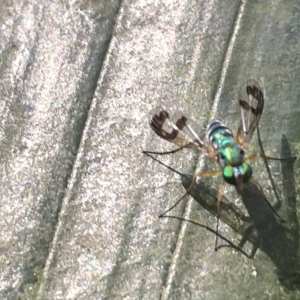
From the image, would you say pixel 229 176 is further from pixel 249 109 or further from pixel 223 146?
pixel 249 109

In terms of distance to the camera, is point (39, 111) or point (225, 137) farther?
point (39, 111)

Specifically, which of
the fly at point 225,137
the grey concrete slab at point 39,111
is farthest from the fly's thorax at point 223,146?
the grey concrete slab at point 39,111

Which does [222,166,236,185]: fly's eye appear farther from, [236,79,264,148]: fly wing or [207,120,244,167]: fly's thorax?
[236,79,264,148]: fly wing

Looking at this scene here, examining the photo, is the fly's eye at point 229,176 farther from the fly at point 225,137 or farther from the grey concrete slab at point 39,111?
the grey concrete slab at point 39,111

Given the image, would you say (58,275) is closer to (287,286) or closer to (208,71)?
(287,286)

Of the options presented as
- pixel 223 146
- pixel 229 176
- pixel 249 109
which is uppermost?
pixel 249 109

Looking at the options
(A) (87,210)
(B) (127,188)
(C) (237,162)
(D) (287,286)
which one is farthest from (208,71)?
(D) (287,286)

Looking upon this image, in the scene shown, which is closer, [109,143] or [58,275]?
[58,275]

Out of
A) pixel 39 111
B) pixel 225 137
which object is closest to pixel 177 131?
pixel 225 137
